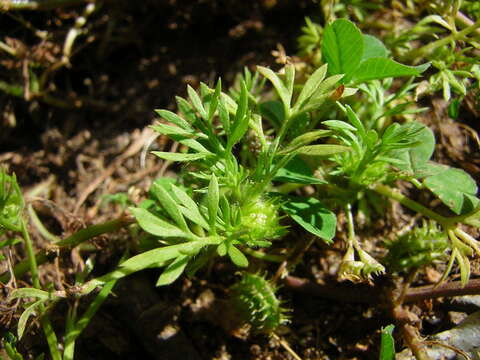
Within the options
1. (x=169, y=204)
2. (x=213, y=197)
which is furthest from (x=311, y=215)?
(x=169, y=204)

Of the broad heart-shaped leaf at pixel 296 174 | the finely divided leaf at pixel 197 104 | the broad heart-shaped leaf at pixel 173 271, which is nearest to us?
the broad heart-shaped leaf at pixel 173 271

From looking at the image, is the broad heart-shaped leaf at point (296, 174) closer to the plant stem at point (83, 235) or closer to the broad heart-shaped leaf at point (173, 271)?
the broad heart-shaped leaf at point (173, 271)

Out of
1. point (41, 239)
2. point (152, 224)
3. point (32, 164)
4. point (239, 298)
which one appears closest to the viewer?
point (152, 224)

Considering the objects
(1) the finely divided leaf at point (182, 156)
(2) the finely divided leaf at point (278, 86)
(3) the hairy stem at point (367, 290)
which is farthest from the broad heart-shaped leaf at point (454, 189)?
(1) the finely divided leaf at point (182, 156)

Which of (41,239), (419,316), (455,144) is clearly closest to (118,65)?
(41,239)

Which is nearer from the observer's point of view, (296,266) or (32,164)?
(296,266)

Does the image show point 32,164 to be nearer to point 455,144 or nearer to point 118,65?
point 118,65

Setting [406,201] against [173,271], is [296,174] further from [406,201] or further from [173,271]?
[173,271]
